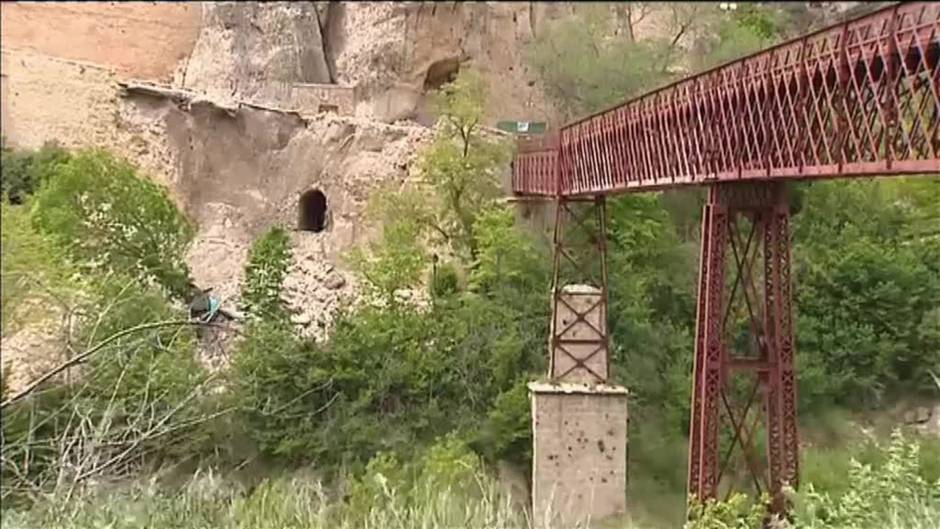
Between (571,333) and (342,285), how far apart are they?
515 cm

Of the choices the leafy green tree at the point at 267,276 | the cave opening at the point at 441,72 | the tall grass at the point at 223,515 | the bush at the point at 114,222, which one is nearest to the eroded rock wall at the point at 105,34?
the cave opening at the point at 441,72

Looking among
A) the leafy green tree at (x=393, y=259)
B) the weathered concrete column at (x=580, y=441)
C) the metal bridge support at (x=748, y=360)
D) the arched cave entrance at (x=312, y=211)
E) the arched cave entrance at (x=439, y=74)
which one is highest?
the arched cave entrance at (x=439, y=74)

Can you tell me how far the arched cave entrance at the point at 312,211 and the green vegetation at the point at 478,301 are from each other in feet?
4.48

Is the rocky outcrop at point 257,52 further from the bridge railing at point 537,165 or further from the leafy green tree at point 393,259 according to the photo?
the bridge railing at point 537,165

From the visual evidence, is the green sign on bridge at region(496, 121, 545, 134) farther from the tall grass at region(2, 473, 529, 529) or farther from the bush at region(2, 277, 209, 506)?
the tall grass at region(2, 473, 529, 529)

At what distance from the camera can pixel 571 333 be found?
15.9 meters

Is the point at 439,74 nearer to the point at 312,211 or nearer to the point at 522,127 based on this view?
the point at 522,127

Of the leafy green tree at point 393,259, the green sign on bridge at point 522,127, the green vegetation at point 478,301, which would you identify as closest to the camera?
the green vegetation at point 478,301

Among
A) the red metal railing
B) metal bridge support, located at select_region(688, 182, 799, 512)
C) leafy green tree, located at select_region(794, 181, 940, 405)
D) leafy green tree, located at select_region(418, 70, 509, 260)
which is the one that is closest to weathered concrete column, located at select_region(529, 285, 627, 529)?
the red metal railing

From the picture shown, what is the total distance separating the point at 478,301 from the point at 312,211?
4826mm

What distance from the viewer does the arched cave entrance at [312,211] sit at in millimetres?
21062

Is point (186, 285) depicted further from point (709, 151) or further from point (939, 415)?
point (939, 415)

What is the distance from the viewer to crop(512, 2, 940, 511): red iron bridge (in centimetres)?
653

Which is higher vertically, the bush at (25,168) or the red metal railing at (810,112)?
the bush at (25,168)
